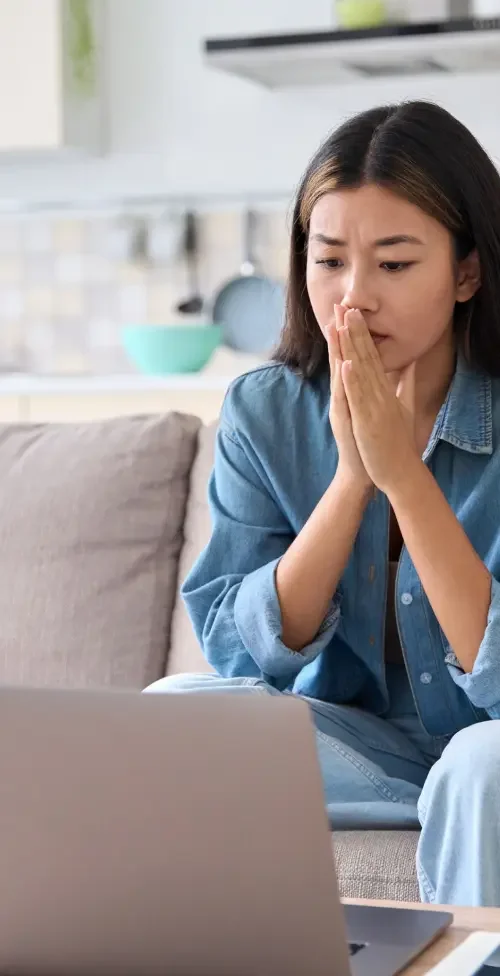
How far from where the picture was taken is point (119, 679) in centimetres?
204

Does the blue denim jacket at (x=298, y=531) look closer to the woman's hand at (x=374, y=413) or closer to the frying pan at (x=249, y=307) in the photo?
the woman's hand at (x=374, y=413)

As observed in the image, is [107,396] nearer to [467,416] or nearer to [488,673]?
[467,416]

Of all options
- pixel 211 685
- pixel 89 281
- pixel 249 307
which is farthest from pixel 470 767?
pixel 89 281

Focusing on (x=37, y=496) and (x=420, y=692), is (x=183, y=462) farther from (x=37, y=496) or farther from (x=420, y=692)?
(x=420, y=692)

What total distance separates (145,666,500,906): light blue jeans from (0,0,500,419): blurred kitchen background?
1691 mm

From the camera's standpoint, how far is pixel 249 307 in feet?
12.3

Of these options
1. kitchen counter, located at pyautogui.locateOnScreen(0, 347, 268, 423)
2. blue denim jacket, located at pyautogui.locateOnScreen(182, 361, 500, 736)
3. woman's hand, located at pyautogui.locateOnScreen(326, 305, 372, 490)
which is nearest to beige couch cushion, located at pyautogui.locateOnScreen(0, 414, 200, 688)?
blue denim jacket, located at pyautogui.locateOnScreen(182, 361, 500, 736)

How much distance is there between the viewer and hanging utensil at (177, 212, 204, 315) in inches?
148

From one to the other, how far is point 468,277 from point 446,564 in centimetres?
37

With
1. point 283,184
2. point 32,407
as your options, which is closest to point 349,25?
point 283,184

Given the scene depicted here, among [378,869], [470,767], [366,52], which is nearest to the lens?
[470,767]

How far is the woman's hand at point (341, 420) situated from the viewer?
5.46 ft

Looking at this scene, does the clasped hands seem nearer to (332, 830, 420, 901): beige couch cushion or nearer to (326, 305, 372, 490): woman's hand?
(326, 305, 372, 490): woman's hand

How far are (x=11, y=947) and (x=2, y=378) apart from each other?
9.65 feet
